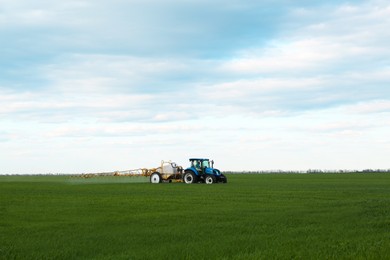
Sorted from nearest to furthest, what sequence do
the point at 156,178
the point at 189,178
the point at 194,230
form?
the point at 194,230 → the point at 189,178 → the point at 156,178

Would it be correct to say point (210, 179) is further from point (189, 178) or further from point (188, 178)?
point (188, 178)

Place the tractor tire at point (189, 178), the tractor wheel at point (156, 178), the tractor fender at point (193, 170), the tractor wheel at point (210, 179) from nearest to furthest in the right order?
the tractor wheel at point (210, 179), the tractor tire at point (189, 178), the tractor fender at point (193, 170), the tractor wheel at point (156, 178)

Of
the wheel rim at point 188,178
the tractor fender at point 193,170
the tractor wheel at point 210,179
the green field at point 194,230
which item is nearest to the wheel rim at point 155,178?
the wheel rim at point 188,178

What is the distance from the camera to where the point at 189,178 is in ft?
177

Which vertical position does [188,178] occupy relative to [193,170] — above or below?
below

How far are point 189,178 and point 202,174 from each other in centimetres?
129

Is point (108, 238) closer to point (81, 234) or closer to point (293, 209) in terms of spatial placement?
point (81, 234)

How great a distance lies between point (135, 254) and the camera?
13.0 metres

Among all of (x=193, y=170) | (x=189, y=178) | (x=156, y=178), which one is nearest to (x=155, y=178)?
(x=156, y=178)

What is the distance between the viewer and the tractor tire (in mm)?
53531

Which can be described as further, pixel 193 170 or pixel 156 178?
pixel 156 178

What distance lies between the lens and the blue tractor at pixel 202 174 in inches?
2099

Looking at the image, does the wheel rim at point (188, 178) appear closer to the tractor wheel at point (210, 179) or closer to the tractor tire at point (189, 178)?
the tractor tire at point (189, 178)

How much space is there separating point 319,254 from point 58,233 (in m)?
7.69
